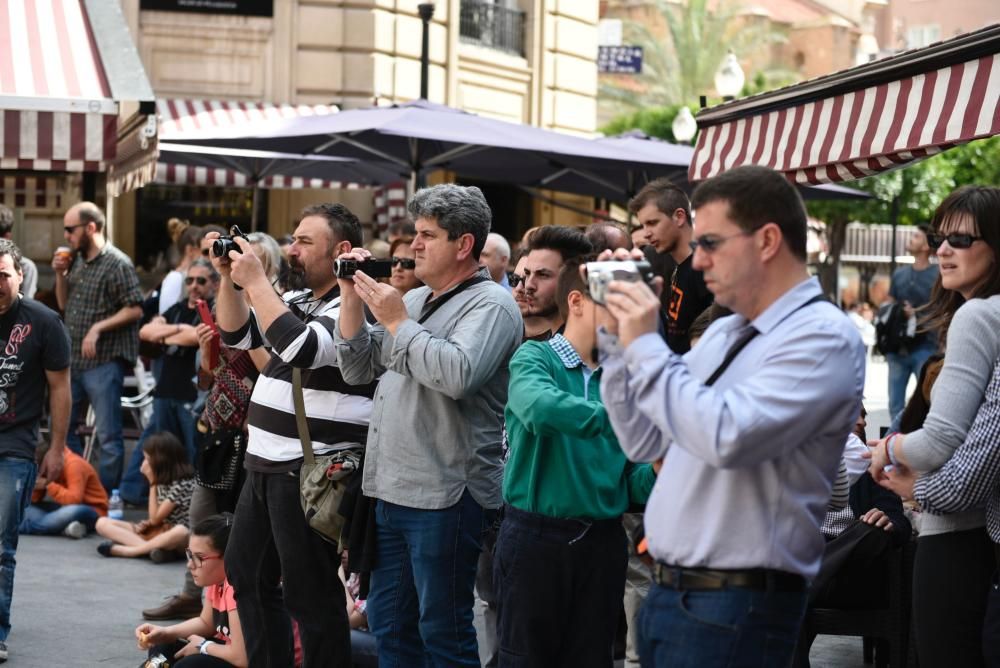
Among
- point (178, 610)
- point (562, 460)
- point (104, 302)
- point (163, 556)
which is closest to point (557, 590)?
point (562, 460)

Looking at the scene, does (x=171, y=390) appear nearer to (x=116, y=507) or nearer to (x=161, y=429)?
(x=161, y=429)

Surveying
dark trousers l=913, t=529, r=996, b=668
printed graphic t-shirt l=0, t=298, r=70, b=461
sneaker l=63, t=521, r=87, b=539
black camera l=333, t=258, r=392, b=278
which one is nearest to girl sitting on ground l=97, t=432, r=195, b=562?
sneaker l=63, t=521, r=87, b=539

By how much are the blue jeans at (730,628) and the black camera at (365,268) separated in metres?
2.02

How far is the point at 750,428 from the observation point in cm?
290

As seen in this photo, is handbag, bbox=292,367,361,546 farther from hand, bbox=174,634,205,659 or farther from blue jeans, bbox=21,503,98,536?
blue jeans, bbox=21,503,98,536

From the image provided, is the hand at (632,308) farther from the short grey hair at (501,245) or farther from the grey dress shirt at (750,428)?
the short grey hair at (501,245)

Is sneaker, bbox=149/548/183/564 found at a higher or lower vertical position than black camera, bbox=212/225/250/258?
lower

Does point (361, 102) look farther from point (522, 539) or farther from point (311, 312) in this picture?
point (522, 539)

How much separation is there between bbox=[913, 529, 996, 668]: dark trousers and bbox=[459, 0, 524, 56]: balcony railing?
19.1 m

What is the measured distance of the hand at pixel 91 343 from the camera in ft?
34.1

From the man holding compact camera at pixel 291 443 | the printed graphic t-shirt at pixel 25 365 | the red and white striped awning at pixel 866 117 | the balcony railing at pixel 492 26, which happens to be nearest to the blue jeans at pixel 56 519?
the printed graphic t-shirt at pixel 25 365

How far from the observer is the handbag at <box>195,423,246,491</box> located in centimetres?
649

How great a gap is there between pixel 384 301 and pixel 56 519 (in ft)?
19.0

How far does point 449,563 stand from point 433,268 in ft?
3.31
